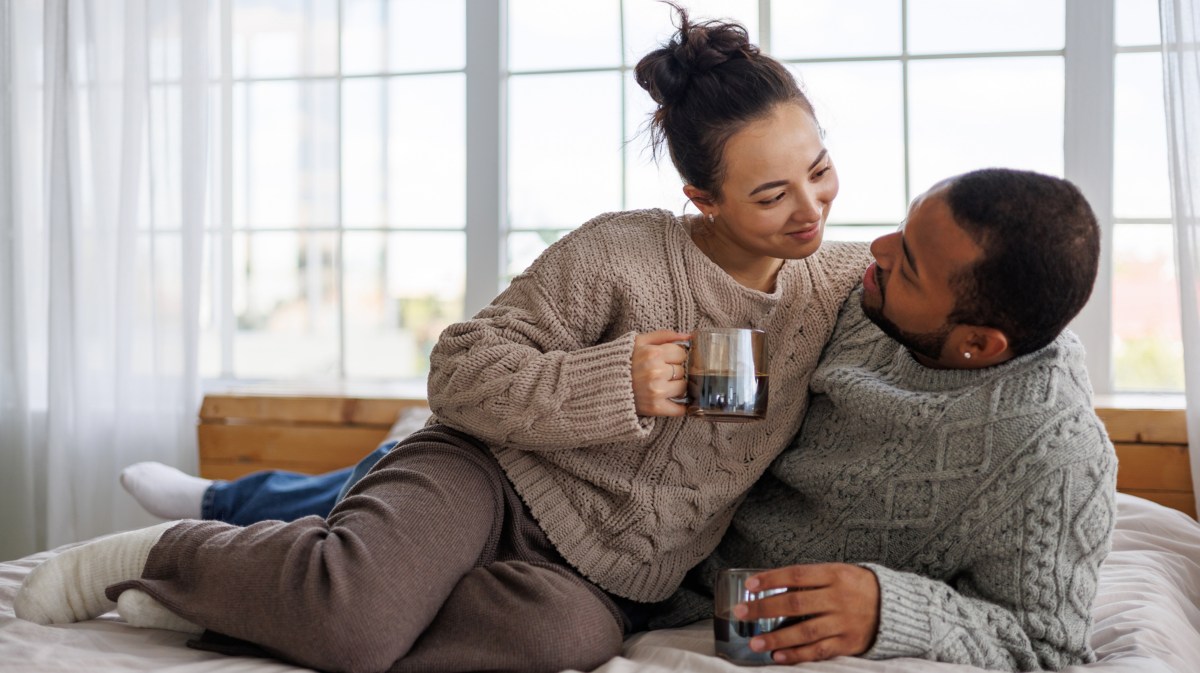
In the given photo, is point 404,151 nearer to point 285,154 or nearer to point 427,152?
point 427,152

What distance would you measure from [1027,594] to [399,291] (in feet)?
7.10

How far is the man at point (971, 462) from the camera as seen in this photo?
51.6 inches

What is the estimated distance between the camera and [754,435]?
5.38 feet

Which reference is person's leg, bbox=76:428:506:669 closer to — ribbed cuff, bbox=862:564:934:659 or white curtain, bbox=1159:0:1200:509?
ribbed cuff, bbox=862:564:934:659

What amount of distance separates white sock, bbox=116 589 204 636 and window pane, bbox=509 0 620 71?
6.56ft

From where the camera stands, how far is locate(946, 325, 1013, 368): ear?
4.54 feet

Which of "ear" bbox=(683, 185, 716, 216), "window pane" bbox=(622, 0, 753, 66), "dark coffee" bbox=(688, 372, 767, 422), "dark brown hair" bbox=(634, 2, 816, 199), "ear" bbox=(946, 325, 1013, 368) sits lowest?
"dark coffee" bbox=(688, 372, 767, 422)

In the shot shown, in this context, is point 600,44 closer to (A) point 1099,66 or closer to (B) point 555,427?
(A) point 1099,66

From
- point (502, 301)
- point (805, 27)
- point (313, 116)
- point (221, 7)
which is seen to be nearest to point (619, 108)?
point (805, 27)

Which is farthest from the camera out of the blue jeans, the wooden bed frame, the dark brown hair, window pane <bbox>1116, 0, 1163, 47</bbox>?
the wooden bed frame

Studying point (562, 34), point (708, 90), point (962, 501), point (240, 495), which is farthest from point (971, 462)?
point (562, 34)

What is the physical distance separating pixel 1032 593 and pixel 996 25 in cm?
184

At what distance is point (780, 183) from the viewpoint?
1.58m

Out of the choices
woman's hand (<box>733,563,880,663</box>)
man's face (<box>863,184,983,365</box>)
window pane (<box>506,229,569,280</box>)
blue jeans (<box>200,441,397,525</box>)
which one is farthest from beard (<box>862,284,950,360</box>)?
window pane (<box>506,229,569,280</box>)
